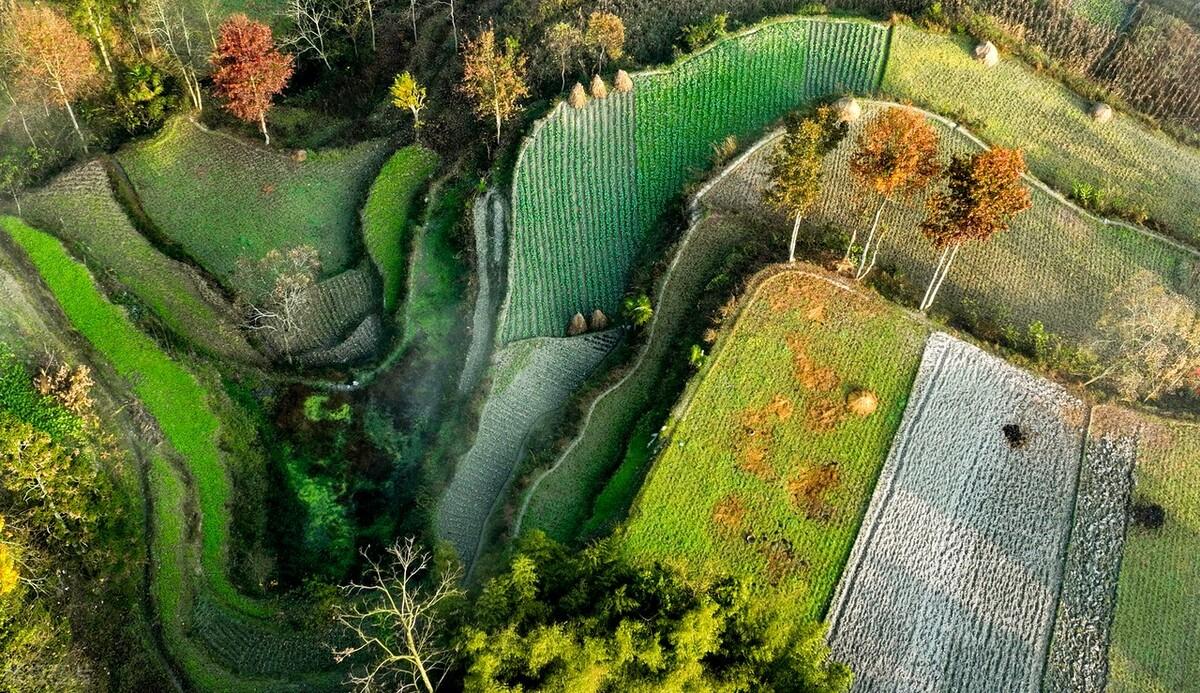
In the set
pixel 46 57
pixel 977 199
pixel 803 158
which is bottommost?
pixel 46 57

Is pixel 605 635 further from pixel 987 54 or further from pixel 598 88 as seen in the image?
pixel 987 54

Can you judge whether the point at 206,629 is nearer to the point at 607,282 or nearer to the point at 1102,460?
the point at 607,282

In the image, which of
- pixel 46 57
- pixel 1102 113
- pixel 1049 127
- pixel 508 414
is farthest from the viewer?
pixel 1049 127

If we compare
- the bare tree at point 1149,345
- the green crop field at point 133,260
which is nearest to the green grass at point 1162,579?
the bare tree at point 1149,345

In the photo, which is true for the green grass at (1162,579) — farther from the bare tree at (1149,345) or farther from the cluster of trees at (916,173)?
the cluster of trees at (916,173)

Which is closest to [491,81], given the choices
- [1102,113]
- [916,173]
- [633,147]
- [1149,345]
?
[633,147]

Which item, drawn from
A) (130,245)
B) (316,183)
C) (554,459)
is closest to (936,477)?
(554,459)
